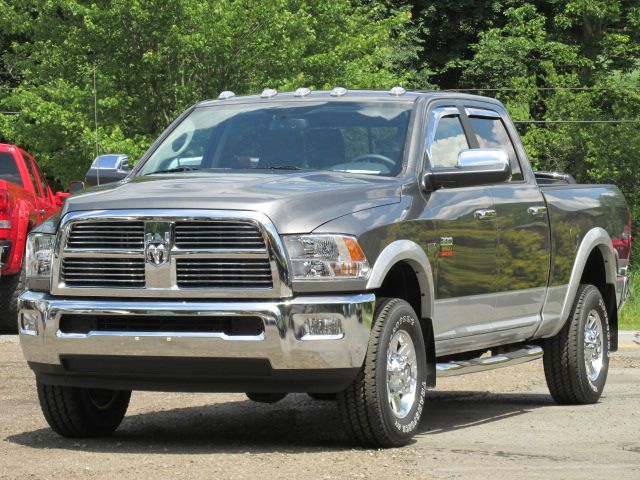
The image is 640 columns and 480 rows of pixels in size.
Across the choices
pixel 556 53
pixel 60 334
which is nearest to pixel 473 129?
pixel 60 334

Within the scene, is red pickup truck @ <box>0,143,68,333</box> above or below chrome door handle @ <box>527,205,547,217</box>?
below

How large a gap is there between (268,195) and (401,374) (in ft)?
3.95

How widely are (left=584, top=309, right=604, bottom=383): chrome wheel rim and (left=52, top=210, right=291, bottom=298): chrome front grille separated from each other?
381cm

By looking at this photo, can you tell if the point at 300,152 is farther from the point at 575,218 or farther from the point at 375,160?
the point at 575,218

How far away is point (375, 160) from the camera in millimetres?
8898

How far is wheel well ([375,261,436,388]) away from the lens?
28.1 ft

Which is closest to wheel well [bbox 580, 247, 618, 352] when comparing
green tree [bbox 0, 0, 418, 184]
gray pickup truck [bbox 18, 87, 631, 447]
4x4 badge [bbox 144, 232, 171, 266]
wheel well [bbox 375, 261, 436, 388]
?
gray pickup truck [bbox 18, 87, 631, 447]

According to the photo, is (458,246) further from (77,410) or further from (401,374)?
(77,410)

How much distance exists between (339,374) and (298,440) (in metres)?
1.04

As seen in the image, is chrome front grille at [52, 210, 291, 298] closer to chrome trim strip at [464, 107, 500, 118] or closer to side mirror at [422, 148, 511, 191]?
side mirror at [422, 148, 511, 191]

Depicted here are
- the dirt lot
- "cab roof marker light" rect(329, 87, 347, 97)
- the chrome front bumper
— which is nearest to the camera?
the dirt lot

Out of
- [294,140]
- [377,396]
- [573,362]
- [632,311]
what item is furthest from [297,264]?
[632,311]

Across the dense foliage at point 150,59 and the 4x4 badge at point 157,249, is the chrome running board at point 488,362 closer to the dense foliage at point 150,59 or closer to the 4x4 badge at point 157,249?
the 4x4 badge at point 157,249

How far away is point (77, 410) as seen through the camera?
8641mm
